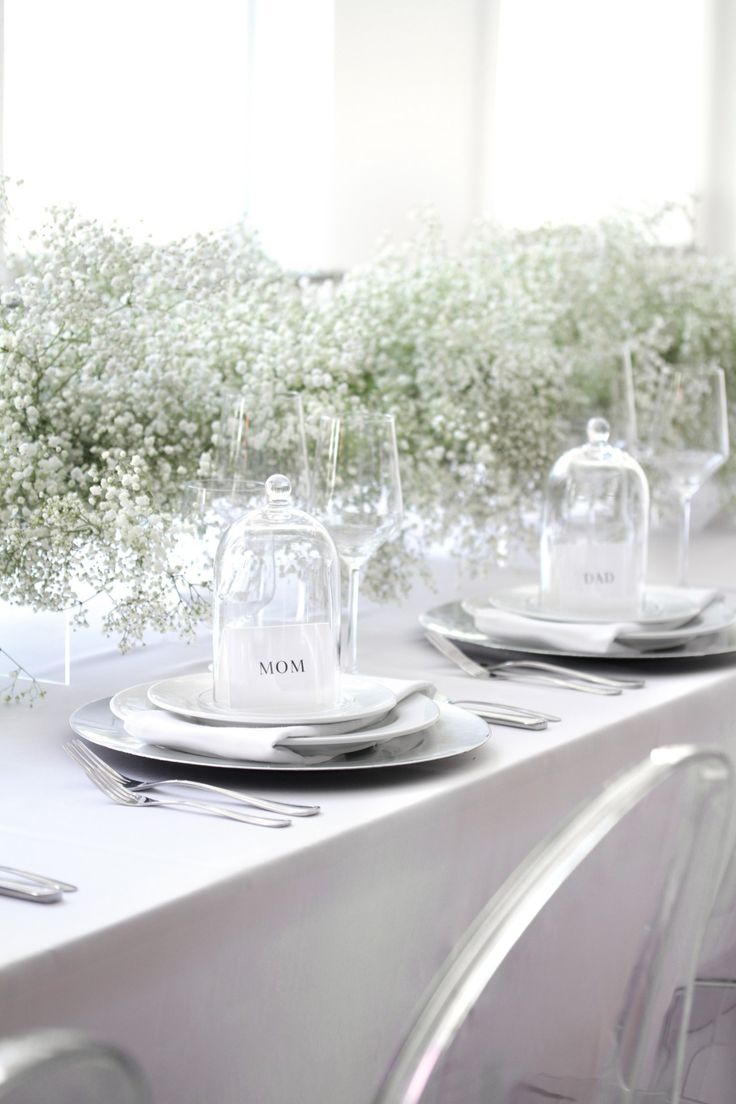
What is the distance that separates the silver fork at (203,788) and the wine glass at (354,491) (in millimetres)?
403

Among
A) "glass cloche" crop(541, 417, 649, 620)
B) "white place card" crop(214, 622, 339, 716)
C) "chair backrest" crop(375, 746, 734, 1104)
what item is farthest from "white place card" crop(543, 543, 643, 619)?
"chair backrest" crop(375, 746, 734, 1104)

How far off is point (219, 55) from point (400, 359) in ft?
7.93

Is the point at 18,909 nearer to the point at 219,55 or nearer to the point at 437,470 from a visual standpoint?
the point at 437,470

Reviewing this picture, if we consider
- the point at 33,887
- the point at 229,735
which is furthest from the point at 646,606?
the point at 33,887

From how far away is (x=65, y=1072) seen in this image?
0.59 metres

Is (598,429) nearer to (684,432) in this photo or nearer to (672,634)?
(672,634)

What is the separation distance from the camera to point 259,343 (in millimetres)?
1754

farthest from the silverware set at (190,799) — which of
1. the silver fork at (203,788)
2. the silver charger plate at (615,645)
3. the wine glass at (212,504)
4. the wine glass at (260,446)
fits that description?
the silver charger plate at (615,645)

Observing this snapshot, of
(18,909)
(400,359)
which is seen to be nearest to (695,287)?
(400,359)

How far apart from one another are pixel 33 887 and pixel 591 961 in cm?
31

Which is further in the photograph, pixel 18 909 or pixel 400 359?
pixel 400 359

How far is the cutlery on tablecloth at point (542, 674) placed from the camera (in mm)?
1388

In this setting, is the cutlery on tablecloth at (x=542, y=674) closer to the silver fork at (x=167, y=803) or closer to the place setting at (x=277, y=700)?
the place setting at (x=277, y=700)

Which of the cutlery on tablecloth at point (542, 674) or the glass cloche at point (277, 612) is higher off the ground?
the glass cloche at point (277, 612)
